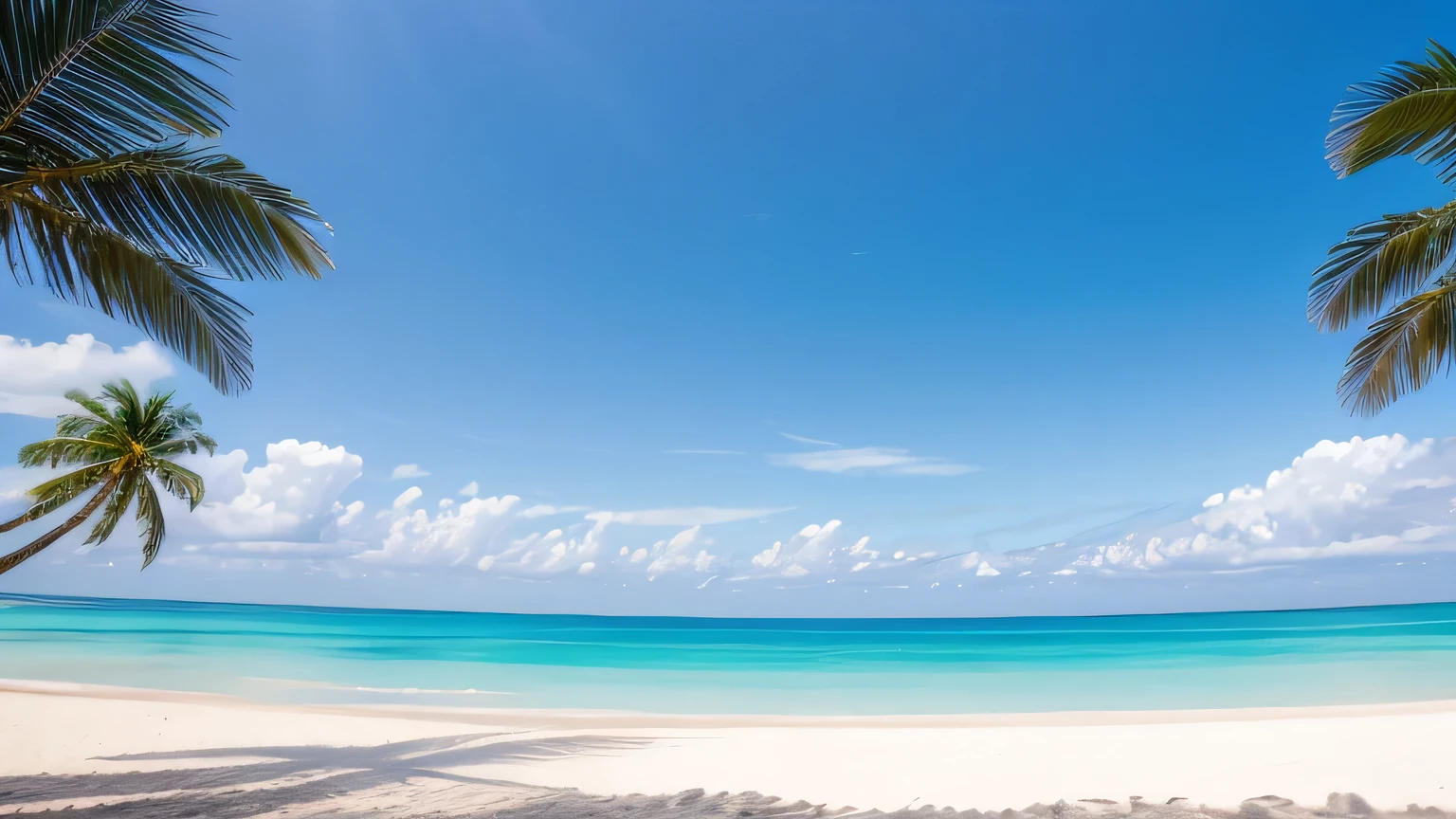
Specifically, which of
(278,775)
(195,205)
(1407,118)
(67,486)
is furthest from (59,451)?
(1407,118)

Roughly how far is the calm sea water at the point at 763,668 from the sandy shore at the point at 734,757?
3.35 m

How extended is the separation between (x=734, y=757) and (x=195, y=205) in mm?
7174

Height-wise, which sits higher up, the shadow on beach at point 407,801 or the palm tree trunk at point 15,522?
the palm tree trunk at point 15,522

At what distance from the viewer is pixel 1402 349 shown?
572 cm

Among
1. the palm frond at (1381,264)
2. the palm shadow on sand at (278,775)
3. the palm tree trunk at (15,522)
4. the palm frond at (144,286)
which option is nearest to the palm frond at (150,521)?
the palm tree trunk at (15,522)

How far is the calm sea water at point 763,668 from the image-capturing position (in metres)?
15.0

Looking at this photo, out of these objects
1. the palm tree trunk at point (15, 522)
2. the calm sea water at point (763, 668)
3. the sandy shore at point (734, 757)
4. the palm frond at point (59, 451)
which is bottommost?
the calm sea water at point (763, 668)

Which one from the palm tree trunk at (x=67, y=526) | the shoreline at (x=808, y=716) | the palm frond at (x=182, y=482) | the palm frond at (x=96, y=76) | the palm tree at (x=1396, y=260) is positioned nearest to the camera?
the palm frond at (x=96, y=76)

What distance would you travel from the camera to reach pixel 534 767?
24.1 feet

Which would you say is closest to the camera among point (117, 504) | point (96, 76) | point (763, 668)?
point (96, 76)

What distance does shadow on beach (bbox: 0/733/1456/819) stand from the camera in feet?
17.0

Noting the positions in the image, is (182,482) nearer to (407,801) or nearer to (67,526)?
(67,526)

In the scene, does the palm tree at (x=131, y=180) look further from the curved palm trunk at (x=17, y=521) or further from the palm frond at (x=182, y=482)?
the palm frond at (x=182, y=482)

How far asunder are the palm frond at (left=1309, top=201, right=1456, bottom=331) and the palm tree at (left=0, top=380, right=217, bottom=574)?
50.8ft
